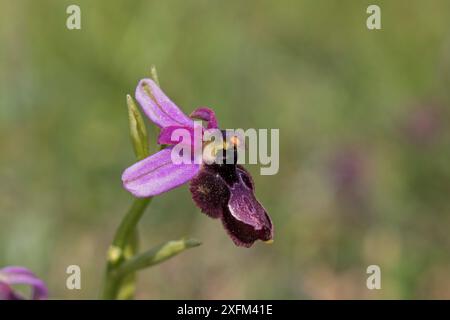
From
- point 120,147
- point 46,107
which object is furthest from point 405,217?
point 46,107

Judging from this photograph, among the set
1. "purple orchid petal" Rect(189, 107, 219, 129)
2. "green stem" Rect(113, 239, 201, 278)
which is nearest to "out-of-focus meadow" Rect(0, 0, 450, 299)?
"green stem" Rect(113, 239, 201, 278)

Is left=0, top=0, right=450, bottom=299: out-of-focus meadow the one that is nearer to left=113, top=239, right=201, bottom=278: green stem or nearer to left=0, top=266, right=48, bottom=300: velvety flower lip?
left=0, top=266, right=48, bottom=300: velvety flower lip

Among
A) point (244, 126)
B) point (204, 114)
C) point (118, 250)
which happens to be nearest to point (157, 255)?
point (118, 250)

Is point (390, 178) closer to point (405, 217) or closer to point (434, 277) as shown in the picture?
point (405, 217)

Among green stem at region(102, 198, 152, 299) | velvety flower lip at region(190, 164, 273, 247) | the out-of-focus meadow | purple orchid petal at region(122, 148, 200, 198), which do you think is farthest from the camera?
the out-of-focus meadow

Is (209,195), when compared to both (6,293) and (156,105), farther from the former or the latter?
(6,293)

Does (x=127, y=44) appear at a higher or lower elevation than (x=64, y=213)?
higher
